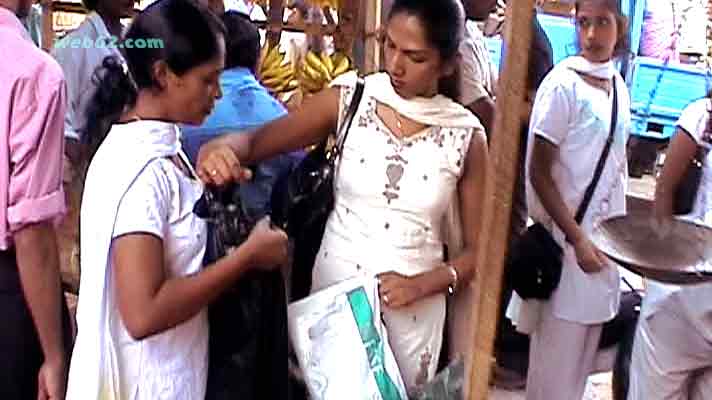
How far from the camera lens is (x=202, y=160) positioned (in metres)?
1.56

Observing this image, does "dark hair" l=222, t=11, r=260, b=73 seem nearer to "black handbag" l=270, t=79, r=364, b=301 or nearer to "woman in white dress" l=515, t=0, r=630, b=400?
"black handbag" l=270, t=79, r=364, b=301

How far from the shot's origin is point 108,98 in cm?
182

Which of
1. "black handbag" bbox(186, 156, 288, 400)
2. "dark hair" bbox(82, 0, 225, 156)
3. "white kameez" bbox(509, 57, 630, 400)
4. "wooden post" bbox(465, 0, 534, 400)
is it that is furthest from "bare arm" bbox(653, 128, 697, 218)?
"dark hair" bbox(82, 0, 225, 156)

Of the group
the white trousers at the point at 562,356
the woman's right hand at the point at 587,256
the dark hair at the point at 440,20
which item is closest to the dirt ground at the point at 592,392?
the white trousers at the point at 562,356

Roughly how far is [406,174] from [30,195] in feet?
2.03

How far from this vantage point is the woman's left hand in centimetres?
162

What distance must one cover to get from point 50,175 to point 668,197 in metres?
1.39

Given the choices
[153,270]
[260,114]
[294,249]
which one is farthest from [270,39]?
[153,270]

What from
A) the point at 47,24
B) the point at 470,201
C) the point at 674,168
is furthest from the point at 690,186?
the point at 47,24

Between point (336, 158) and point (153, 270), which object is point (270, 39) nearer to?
point (336, 158)

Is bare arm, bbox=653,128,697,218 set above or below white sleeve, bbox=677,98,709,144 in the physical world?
below

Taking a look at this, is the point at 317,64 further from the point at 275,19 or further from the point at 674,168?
the point at 674,168

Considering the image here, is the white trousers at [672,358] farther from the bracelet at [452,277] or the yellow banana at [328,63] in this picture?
the yellow banana at [328,63]

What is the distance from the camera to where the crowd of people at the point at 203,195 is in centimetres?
143
